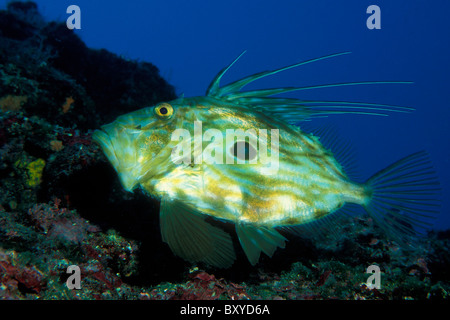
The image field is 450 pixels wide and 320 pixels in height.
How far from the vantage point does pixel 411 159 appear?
2.59m

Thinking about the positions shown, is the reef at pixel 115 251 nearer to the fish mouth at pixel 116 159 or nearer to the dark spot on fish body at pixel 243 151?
the fish mouth at pixel 116 159

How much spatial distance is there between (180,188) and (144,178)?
1.04 feet

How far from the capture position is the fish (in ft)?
7.54

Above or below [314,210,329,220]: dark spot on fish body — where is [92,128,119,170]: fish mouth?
above

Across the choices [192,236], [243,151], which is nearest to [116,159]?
[192,236]

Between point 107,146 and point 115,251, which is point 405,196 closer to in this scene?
point 107,146

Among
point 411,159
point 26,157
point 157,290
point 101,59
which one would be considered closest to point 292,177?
point 411,159

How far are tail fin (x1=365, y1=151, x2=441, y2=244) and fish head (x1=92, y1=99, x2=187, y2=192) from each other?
204 cm

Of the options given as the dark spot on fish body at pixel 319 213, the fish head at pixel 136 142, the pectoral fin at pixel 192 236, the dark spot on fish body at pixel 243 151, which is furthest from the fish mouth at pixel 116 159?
the dark spot on fish body at pixel 319 213

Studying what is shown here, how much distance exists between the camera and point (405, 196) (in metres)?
2.64

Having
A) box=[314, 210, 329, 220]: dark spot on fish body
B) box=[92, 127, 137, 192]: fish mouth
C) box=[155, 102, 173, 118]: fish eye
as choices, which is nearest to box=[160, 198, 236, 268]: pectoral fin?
box=[92, 127, 137, 192]: fish mouth

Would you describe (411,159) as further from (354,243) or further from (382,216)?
(354,243)

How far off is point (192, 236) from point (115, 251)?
1265 millimetres

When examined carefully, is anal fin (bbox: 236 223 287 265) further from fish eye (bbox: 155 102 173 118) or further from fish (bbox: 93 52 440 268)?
fish eye (bbox: 155 102 173 118)
